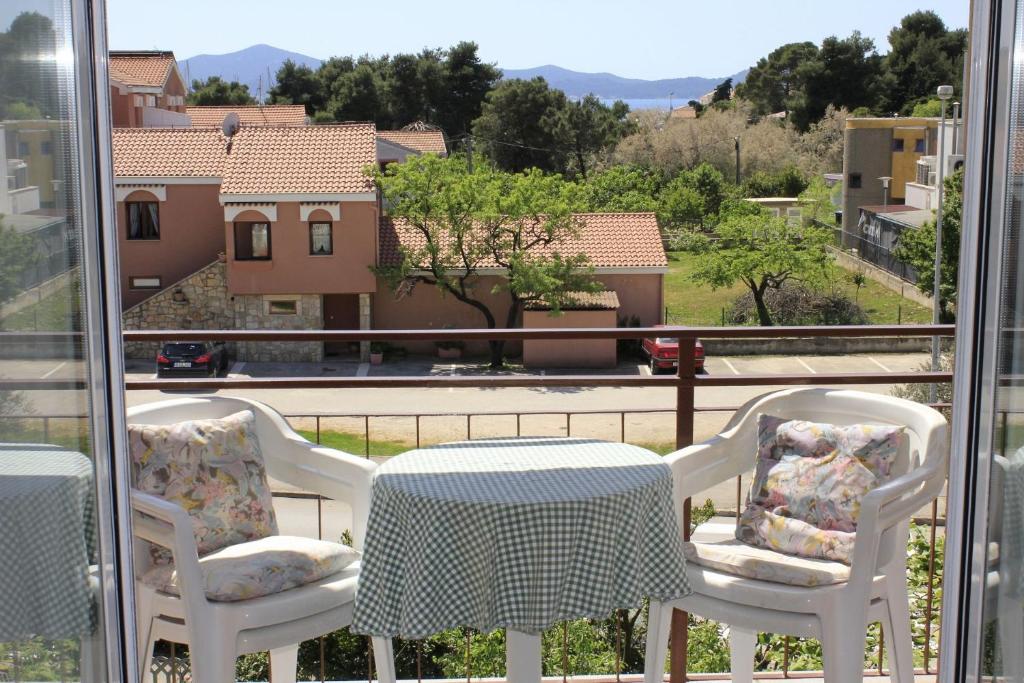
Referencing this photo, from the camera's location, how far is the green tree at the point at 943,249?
74.6 ft

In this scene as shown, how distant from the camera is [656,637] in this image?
8.04 ft

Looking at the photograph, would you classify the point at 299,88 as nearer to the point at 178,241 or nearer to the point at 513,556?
the point at 178,241

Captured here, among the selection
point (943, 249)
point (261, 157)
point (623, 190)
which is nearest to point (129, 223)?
point (261, 157)

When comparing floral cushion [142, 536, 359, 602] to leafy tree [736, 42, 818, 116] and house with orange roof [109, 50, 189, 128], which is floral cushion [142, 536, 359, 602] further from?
leafy tree [736, 42, 818, 116]

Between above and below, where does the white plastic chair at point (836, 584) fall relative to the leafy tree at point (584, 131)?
below

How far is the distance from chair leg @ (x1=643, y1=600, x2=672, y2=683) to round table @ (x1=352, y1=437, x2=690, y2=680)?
0.10 m

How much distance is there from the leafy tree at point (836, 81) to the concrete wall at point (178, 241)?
3008cm

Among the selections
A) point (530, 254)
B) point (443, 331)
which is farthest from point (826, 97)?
point (443, 331)

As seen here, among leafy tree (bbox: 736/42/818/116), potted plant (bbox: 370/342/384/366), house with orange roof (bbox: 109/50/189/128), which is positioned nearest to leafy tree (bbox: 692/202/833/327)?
potted plant (bbox: 370/342/384/366)

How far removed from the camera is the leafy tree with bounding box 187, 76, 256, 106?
4484cm

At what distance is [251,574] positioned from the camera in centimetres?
231

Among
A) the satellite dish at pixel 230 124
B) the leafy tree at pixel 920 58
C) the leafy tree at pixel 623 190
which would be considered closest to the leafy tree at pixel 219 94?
the satellite dish at pixel 230 124

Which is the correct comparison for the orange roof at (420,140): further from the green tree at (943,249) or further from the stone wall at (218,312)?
the green tree at (943,249)

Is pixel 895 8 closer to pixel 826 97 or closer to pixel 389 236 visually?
pixel 826 97
